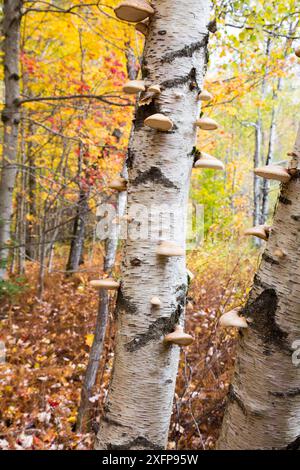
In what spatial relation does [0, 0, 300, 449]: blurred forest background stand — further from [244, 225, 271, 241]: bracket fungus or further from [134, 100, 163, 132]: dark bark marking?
[244, 225, 271, 241]: bracket fungus

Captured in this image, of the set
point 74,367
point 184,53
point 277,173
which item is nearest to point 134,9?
point 184,53

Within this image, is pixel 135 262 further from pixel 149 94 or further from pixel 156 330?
pixel 149 94

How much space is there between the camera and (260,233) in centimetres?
152

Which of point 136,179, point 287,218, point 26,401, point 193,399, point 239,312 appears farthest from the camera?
point 26,401

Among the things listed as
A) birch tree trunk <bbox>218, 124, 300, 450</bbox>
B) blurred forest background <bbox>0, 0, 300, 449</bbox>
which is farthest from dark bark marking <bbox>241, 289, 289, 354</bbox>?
blurred forest background <bbox>0, 0, 300, 449</bbox>

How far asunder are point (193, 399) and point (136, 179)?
311cm

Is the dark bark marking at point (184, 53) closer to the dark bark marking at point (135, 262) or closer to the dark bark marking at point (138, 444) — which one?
the dark bark marking at point (135, 262)

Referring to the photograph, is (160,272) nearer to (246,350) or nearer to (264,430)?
(246,350)

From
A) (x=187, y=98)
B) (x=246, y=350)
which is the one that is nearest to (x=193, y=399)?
(x=246, y=350)

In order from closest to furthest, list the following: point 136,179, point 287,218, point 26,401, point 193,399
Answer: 1. point 287,218
2. point 136,179
3. point 193,399
4. point 26,401

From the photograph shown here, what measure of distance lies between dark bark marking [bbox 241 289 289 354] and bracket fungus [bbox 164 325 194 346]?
259mm

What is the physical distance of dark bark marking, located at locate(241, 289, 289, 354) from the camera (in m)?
1.30

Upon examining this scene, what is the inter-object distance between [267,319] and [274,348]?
0.35 ft

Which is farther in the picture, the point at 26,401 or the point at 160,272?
the point at 26,401
